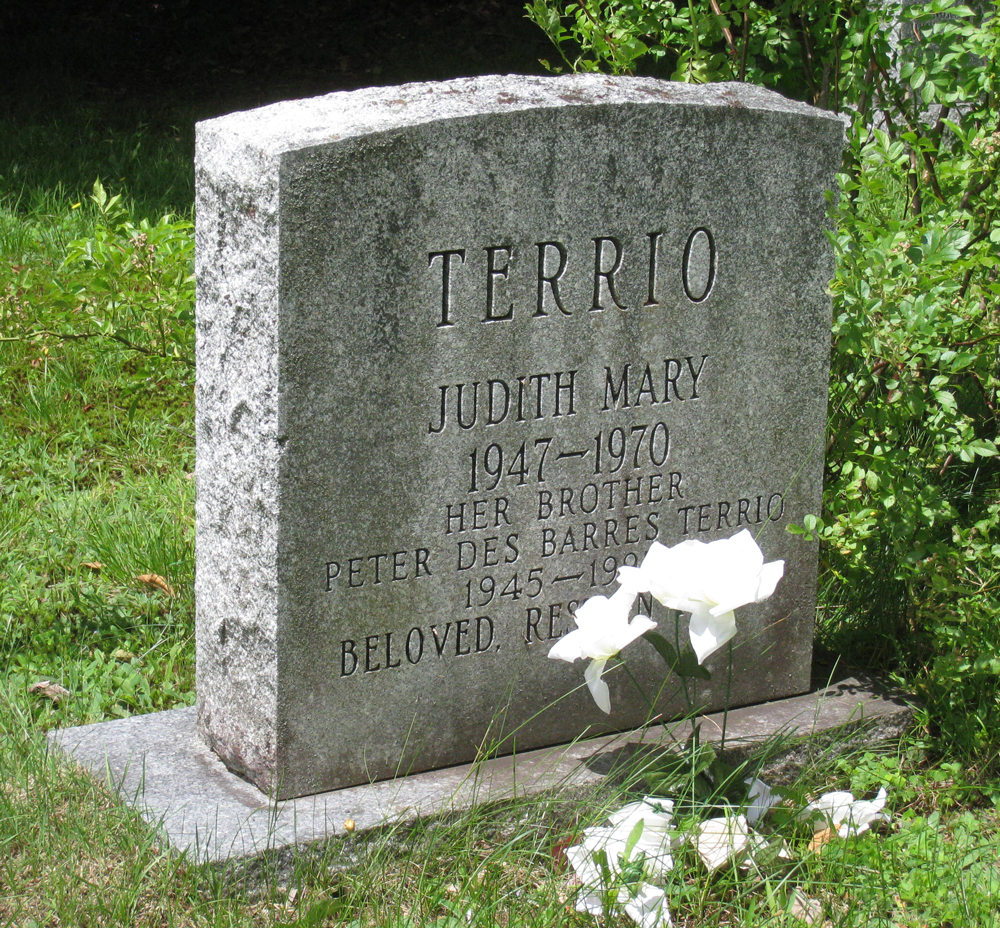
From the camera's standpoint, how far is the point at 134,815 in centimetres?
230

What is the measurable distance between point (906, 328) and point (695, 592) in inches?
30.7

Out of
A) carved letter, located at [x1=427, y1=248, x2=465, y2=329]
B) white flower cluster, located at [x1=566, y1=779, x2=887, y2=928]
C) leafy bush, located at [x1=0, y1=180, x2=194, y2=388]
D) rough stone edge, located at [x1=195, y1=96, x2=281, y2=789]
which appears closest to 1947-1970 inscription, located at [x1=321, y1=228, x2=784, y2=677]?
carved letter, located at [x1=427, y1=248, x2=465, y2=329]

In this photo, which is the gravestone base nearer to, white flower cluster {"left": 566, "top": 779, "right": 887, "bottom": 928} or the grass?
the grass

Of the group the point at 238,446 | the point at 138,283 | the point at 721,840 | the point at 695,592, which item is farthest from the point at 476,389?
the point at 138,283

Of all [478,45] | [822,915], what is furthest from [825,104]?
[478,45]

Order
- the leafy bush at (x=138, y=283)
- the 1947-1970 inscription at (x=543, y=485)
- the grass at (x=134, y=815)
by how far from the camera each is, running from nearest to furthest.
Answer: the grass at (x=134, y=815) → the 1947-1970 inscription at (x=543, y=485) → the leafy bush at (x=138, y=283)

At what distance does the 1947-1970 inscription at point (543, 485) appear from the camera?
251cm

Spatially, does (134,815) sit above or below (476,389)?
below

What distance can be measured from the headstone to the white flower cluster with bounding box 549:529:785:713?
1.17ft

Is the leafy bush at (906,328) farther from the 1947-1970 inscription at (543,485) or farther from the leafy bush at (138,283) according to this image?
the leafy bush at (138,283)

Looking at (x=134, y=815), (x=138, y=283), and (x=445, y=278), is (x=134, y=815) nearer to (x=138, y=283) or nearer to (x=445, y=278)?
(x=445, y=278)

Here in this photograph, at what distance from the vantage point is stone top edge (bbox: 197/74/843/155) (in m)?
2.28

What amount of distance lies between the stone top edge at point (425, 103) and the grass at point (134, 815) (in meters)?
1.26

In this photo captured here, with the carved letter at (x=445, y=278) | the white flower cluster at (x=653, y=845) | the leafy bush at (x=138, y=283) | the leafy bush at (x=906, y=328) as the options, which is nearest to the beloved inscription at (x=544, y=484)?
the carved letter at (x=445, y=278)
